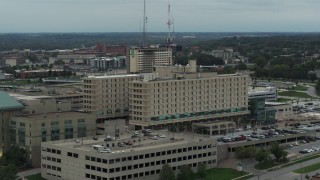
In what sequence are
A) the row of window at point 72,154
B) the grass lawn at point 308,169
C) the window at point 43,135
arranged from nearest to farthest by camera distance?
the row of window at point 72,154 < the grass lawn at point 308,169 < the window at point 43,135

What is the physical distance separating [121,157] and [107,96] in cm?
2236

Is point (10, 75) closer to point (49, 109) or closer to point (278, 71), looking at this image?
point (278, 71)

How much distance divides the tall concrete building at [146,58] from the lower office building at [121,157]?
59168 millimetres

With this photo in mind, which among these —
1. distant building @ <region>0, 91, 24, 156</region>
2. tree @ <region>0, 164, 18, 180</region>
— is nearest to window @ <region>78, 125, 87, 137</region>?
distant building @ <region>0, 91, 24, 156</region>

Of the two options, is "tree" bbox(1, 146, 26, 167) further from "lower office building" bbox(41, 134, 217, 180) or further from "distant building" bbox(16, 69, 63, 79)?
"distant building" bbox(16, 69, 63, 79)

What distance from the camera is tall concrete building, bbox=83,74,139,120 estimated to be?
203ft

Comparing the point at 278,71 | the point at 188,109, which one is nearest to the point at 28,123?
the point at 188,109

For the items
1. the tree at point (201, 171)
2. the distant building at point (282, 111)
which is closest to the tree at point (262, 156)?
the tree at point (201, 171)

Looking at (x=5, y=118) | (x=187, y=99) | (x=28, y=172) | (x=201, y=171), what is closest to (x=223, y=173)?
(x=201, y=171)

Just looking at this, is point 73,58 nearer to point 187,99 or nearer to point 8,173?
point 187,99

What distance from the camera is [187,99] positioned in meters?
61.5

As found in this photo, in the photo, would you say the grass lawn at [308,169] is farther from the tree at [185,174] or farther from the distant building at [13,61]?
the distant building at [13,61]

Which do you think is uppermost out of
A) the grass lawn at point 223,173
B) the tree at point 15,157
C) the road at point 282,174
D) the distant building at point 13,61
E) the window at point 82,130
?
the window at point 82,130

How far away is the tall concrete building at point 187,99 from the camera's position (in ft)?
193
